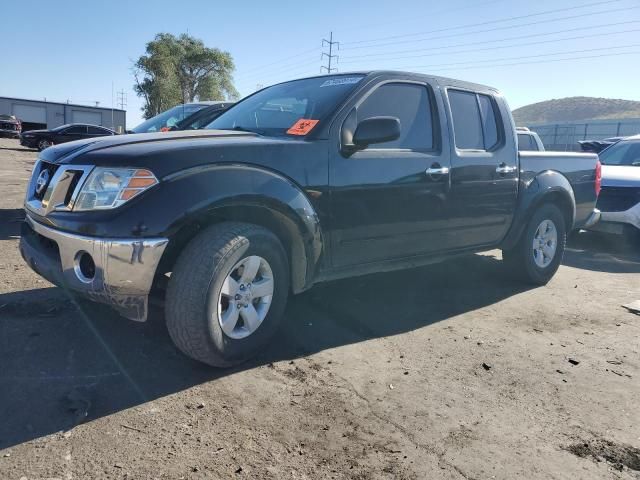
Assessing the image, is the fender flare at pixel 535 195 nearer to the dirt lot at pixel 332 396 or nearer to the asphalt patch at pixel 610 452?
the dirt lot at pixel 332 396

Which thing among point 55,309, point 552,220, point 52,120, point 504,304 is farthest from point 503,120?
point 52,120

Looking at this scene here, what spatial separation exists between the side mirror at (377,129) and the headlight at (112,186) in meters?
Result: 1.44

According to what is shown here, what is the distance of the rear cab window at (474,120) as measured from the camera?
180 inches

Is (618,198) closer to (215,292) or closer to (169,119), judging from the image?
(215,292)

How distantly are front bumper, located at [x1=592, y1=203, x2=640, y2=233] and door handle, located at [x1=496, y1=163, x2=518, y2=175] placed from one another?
3495mm

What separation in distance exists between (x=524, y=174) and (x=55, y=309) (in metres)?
4.31

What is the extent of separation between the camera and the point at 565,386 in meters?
3.27

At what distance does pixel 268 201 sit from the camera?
10.2 feet

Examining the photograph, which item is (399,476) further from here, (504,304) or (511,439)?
(504,304)

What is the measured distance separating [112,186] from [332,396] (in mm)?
1663

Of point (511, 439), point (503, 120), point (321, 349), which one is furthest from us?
point (503, 120)

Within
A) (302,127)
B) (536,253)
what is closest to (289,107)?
(302,127)

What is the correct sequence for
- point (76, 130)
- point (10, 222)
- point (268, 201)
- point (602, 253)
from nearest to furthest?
point (268, 201)
point (10, 222)
point (602, 253)
point (76, 130)

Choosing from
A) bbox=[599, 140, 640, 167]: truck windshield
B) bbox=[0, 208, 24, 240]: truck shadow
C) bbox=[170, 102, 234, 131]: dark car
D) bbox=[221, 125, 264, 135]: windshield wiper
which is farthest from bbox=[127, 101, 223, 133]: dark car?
bbox=[599, 140, 640, 167]: truck windshield
